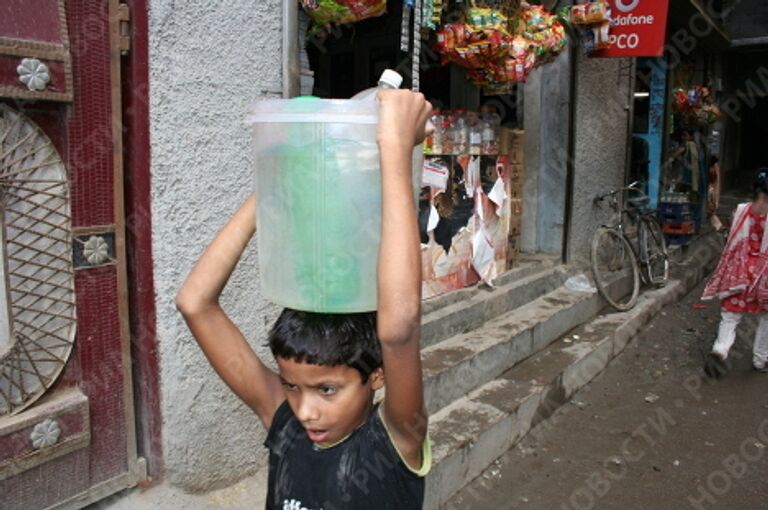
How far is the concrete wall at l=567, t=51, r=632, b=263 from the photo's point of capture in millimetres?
6652

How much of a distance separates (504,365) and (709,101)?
9.91 meters

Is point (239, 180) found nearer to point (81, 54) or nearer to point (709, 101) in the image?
point (81, 54)

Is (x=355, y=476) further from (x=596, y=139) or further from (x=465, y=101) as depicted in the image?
(x=596, y=139)

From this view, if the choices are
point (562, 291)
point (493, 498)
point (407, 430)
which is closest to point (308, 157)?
point (407, 430)

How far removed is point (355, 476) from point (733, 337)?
4907mm

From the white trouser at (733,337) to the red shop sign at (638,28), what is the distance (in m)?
2.66

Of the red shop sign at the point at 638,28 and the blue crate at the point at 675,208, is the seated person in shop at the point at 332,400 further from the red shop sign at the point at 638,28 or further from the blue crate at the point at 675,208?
the blue crate at the point at 675,208

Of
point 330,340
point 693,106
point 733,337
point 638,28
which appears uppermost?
point 638,28

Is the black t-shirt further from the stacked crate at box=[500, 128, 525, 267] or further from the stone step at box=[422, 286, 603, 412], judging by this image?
the stacked crate at box=[500, 128, 525, 267]

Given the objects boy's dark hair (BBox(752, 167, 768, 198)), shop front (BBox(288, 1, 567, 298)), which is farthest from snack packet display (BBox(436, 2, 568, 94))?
boy's dark hair (BBox(752, 167, 768, 198))

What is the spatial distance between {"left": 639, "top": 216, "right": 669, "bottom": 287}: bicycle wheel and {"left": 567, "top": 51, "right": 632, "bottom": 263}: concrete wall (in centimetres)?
46

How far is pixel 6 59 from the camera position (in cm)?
207

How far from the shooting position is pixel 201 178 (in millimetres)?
2662

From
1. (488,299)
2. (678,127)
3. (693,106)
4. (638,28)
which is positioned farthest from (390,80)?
(678,127)
